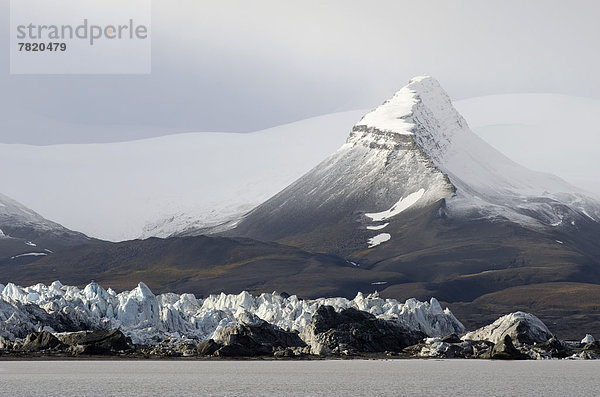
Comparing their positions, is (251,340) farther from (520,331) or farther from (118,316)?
(520,331)

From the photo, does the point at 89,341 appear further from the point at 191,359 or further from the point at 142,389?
the point at 142,389

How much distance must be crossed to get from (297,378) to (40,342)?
1954 inches

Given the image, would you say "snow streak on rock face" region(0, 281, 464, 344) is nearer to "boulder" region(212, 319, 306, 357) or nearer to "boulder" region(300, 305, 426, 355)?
"boulder" region(212, 319, 306, 357)


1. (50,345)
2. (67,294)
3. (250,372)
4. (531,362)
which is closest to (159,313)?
(67,294)

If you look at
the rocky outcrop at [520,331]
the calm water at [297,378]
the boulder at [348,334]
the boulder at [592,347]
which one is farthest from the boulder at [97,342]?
the boulder at [592,347]

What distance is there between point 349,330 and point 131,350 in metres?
37.6

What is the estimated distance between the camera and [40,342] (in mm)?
158250

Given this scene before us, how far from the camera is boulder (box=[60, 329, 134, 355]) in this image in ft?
527

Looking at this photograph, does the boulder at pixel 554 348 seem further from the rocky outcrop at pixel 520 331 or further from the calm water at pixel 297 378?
the calm water at pixel 297 378

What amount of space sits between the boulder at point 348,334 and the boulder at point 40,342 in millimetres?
43947

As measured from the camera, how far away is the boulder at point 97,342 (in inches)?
6324

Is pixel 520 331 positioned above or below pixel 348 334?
below

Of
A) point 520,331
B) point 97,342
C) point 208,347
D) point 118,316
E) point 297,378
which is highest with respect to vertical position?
point 118,316

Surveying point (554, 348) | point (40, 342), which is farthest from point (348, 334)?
point (40, 342)
